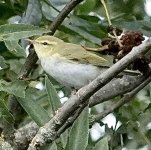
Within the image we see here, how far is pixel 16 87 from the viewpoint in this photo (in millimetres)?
1921

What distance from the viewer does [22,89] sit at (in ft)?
6.29

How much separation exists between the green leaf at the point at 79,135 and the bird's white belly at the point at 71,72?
52 centimetres

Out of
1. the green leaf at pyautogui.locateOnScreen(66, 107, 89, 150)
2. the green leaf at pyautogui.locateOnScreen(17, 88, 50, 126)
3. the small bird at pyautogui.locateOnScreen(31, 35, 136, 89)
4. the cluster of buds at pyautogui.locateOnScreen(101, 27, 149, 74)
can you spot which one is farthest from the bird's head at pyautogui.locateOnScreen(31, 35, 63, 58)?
the green leaf at pyautogui.locateOnScreen(66, 107, 89, 150)

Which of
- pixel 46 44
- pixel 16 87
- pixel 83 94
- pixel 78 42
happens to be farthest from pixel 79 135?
pixel 78 42

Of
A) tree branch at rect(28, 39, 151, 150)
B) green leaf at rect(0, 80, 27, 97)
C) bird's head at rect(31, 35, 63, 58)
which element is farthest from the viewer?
bird's head at rect(31, 35, 63, 58)

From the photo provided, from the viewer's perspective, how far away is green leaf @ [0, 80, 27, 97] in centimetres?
190

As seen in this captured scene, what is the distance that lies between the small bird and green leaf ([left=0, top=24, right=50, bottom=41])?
0.32 m

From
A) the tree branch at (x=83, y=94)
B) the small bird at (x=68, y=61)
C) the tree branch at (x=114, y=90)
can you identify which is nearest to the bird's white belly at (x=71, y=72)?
the small bird at (x=68, y=61)

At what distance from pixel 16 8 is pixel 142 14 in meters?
0.58

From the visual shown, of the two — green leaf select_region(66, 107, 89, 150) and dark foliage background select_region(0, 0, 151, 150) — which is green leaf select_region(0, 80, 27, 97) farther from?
green leaf select_region(66, 107, 89, 150)

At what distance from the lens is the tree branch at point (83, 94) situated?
140 cm

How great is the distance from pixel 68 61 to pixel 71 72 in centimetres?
8

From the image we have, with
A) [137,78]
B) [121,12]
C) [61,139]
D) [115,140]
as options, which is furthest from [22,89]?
[121,12]

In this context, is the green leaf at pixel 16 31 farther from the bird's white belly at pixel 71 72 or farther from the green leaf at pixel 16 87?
the bird's white belly at pixel 71 72
